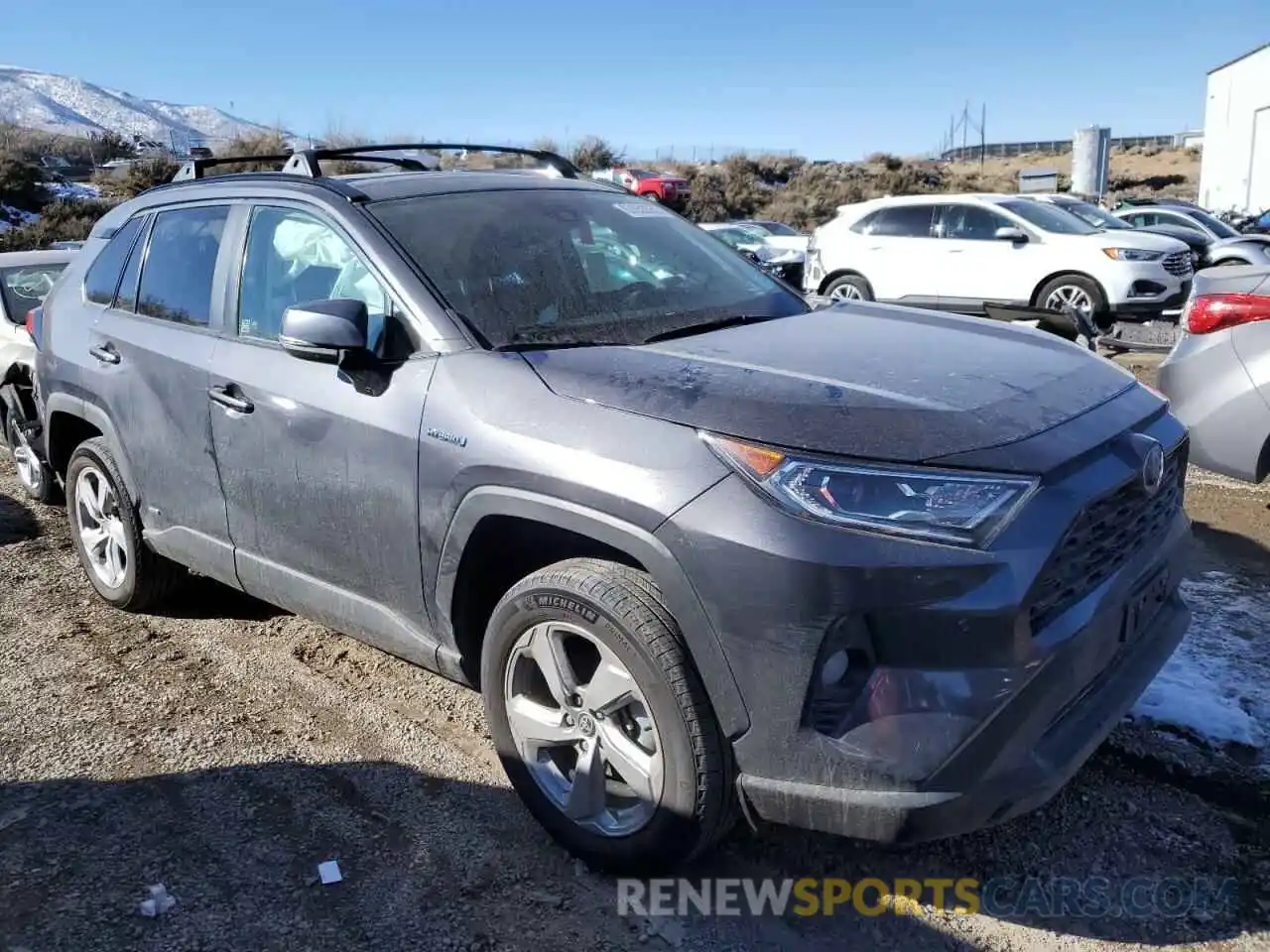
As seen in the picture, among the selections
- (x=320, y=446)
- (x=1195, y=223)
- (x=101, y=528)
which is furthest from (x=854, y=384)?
(x=1195, y=223)

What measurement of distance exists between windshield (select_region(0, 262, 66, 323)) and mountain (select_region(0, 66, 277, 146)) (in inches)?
4197

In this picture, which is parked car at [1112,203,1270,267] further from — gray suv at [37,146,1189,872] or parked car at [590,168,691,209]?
gray suv at [37,146,1189,872]

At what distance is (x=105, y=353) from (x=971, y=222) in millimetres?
10704

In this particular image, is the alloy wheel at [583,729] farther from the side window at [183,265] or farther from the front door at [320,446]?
the side window at [183,265]

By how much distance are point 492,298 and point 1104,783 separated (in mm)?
2338

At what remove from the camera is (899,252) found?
1300 cm

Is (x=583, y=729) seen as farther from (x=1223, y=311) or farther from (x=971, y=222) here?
(x=971, y=222)

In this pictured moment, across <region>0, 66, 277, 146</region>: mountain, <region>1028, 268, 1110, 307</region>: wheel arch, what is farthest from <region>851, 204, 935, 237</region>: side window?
<region>0, 66, 277, 146</region>: mountain

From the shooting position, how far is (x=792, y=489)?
235 centimetres

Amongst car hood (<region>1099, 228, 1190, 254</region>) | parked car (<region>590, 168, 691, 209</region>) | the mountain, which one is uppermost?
the mountain

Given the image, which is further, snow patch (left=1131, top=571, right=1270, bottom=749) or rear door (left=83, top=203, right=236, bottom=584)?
rear door (left=83, top=203, right=236, bottom=584)

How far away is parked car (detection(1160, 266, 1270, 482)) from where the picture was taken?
4.57 metres

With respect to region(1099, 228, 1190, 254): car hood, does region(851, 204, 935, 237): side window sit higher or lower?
higher

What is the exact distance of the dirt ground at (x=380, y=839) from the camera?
8.72ft
